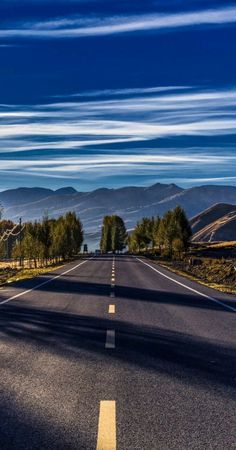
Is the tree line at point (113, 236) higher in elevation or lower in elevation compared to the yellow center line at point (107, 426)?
higher

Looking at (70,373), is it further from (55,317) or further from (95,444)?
(55,317)

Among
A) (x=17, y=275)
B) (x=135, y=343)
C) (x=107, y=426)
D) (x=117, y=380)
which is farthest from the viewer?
(x=17, y=275)

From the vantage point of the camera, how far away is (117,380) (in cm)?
736

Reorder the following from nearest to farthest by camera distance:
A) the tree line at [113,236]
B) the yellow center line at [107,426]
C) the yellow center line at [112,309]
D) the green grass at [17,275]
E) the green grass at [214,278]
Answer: the yellow center line at [107,426] → the yellow center line at [112,309] → the green grass at [214,278] → the green grass at [17,275] → the tree line at [113,236]

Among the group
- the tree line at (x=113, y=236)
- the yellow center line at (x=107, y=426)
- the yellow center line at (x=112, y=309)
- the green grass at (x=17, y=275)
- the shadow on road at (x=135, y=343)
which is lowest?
the yellow center line at (x=107, y=426)

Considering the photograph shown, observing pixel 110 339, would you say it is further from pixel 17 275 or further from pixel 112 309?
pixel 17 275

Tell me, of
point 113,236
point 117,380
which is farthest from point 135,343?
point 113,236

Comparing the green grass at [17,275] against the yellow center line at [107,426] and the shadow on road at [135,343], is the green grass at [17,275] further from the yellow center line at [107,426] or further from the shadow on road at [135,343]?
the yellow center line at [107,426]

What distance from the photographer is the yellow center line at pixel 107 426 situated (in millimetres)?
5008

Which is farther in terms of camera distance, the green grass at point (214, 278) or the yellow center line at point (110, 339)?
the green grass at point (214, 278)

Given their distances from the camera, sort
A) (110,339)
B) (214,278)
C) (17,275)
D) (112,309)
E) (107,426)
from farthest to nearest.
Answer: (17,275) → (214,278) → (112,309) → (110,339) → (107,426)

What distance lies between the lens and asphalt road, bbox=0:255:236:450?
525 cm

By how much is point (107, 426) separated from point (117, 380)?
187 cm

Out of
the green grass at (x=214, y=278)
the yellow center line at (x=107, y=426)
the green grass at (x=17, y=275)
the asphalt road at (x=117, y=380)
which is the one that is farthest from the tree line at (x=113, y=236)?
the yellow center line at (x=107, y=426)
